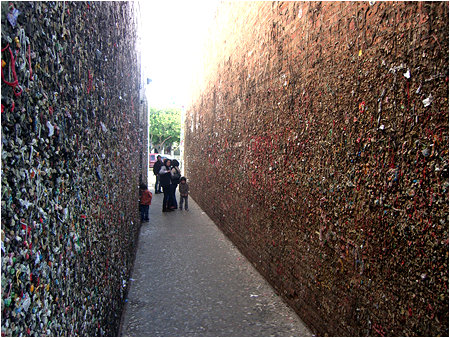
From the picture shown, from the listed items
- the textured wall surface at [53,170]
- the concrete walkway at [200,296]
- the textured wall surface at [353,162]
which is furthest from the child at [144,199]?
the textured wall surface at [53,170]

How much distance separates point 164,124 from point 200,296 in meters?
41.8

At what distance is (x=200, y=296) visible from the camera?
4707 mm

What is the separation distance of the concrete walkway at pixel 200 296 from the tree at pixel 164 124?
3880 centimetres

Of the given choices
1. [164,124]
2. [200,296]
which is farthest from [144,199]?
[164,124]

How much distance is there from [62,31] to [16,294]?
123 centimetres

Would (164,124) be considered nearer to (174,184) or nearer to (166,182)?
(174,184)

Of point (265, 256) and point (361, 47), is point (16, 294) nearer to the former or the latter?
point (361, 47)

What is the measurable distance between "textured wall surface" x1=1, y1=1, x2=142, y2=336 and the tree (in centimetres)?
4319

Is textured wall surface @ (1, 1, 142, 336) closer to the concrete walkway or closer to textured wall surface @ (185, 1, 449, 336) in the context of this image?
the concrete walkway

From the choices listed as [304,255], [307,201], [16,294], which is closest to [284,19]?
[307,201]

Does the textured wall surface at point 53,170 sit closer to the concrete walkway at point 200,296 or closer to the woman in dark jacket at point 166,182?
the concrete walkway at point 200,296

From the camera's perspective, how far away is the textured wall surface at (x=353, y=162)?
87.2 inches

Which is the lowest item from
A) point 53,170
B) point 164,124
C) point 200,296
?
point 200,296

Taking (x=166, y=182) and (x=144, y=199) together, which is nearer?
(x=144, y=199)
